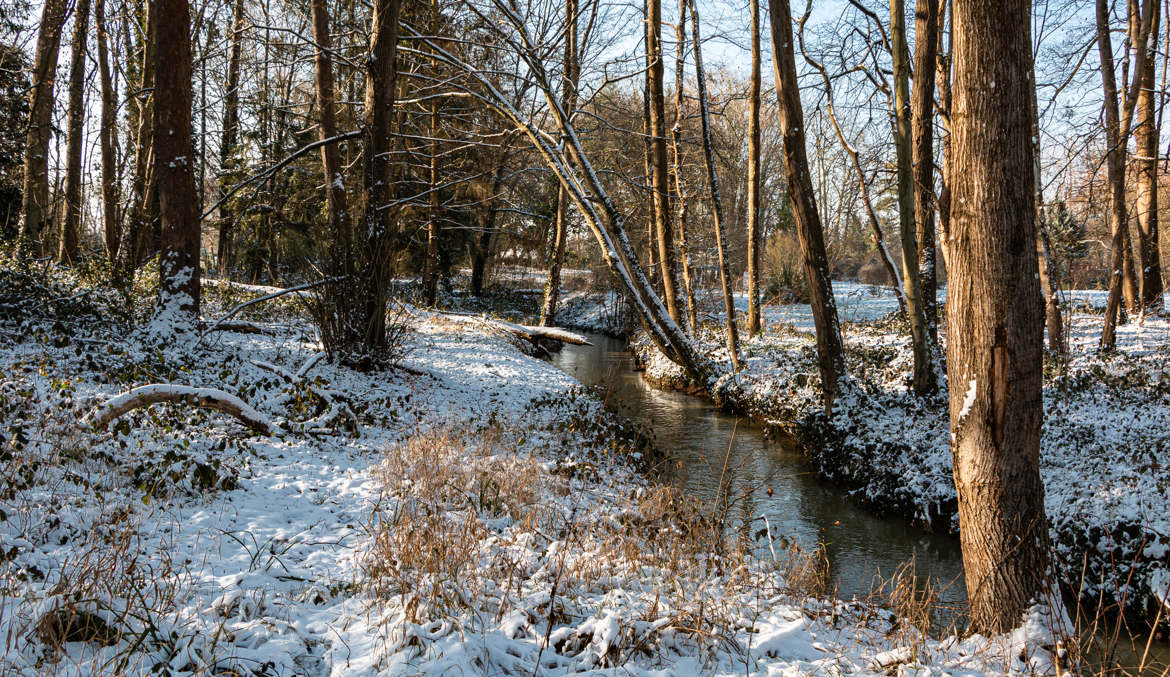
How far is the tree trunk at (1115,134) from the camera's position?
10.9m

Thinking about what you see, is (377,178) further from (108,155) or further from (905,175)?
(108,155)

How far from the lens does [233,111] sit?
57.9 ft

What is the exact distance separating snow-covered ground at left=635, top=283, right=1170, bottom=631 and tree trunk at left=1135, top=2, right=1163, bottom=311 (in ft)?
2.89

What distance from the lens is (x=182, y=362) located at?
773cm

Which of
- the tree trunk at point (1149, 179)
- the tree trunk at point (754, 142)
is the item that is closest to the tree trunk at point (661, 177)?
the tree trunk at point (754, 142)

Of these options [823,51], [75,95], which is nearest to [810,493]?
[823,51]

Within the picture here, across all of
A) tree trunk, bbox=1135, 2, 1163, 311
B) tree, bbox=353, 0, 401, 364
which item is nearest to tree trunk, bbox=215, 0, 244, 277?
tree, bbox=353, 0, 401, 364

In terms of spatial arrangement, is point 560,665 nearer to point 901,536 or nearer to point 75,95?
point 901,536

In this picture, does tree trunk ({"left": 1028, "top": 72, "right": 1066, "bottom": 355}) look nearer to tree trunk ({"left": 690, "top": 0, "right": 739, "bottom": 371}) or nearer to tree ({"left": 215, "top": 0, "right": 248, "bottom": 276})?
tree trunk ({"left": 690, "top": 0, "right": 739, "bottom": 371})

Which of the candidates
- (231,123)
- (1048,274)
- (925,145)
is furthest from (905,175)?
(231,123)

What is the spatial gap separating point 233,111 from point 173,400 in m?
15.4

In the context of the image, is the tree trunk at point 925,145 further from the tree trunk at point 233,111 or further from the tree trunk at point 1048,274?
the tree trunk at point 233,111

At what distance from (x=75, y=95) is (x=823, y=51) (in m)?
15.6

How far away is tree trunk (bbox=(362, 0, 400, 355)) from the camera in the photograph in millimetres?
9203
